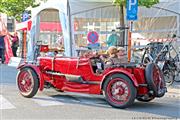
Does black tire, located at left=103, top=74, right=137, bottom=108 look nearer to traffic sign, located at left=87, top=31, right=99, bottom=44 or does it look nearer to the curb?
the curb

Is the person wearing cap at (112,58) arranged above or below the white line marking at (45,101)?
above

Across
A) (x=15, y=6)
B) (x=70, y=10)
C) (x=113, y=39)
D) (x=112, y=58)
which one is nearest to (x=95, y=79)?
(x=112, y=58)

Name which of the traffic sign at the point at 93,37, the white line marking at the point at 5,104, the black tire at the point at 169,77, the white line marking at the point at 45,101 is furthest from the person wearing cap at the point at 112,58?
the traffic sign at the point at 93,37

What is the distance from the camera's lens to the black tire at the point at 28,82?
30.6ft

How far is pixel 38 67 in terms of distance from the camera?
31.5 ft

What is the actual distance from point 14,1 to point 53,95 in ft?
58.1

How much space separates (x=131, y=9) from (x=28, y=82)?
3790mm

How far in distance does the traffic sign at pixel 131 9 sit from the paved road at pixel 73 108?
8.26ft

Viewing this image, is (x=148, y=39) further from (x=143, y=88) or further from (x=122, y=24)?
(x=143, y=88)

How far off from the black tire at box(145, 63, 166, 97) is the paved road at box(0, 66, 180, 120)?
0.38 m

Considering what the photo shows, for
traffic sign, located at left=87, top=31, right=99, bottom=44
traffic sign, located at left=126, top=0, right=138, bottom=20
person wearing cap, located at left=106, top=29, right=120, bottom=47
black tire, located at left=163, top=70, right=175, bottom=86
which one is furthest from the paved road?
person wearing cap, located at left=106, top=29, right=120, bottom=47

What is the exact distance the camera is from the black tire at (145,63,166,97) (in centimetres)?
833

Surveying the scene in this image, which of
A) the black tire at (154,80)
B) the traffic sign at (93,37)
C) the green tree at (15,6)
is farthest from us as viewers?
the green tree at (15,6)

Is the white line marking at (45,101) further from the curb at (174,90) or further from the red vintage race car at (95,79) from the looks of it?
the curb at (174,90)
